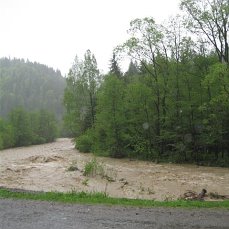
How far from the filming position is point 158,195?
64.7 ft

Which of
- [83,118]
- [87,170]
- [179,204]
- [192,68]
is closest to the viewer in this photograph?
[179,204]

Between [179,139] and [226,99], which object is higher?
[226,99]

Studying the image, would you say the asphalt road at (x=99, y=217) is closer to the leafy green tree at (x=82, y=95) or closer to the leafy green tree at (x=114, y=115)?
the leafy green tree at (x=114, y=115)

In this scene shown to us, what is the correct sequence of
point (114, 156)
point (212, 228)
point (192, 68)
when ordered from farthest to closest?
point (114, 156) → point (192, 68) → point (212, 228)

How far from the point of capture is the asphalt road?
32.1 feet

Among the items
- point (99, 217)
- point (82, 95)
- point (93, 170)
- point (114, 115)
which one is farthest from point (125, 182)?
point (82, 95)

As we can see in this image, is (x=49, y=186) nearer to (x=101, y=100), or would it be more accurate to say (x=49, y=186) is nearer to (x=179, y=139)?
(x=179, y=139)

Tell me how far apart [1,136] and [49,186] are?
51825 millimetres

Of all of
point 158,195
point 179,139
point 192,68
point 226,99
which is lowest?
point 158,195

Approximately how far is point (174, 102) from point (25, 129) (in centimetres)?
4694

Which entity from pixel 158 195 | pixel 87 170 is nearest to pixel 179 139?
pixel 87 170

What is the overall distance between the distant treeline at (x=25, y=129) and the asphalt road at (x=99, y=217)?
195 ft

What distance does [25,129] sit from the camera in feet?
260

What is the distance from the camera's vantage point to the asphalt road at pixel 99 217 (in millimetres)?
9789
